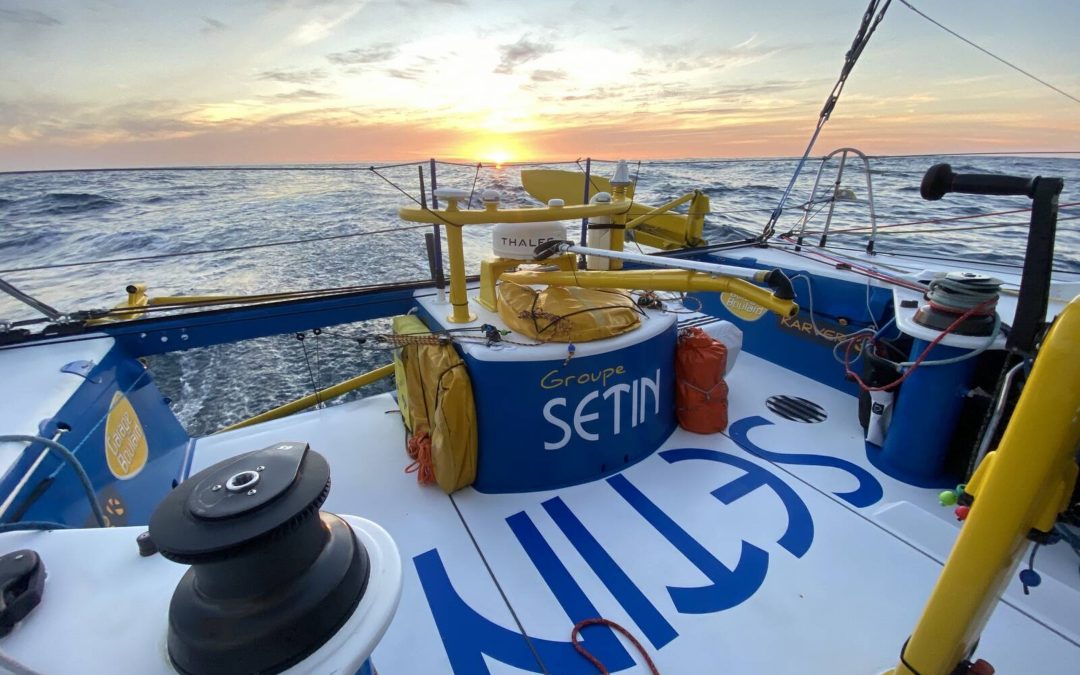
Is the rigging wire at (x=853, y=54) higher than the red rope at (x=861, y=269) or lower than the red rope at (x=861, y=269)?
higher

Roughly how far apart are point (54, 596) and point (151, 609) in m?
0.16

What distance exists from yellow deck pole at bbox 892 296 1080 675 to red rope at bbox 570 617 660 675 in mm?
982

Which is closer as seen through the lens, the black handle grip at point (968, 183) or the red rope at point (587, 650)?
the black handle grip at point (968, 183)

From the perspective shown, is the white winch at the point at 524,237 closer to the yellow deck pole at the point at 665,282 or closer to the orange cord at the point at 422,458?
the yellow deck pole at the point at 665,282

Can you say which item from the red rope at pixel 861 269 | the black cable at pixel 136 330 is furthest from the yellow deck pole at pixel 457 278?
the red rope at pixel 861 269

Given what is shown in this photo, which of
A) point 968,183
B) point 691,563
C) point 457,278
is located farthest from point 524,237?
point 968,183

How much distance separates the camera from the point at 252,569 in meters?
0.77

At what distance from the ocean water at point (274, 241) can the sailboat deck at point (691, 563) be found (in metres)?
1.21

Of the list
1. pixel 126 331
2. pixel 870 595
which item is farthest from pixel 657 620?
pixel 126 331

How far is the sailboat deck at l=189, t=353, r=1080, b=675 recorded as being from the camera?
1782 mm

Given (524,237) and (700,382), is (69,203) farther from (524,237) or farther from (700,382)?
(700,382)

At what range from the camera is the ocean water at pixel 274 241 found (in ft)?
16.2

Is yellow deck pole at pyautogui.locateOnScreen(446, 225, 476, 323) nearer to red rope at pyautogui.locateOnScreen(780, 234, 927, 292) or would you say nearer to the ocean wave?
red rope at pyautogui.locateOnScreen(780, 234, 927, 292)

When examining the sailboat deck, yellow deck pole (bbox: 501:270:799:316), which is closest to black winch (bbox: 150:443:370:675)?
the sailboat deck
